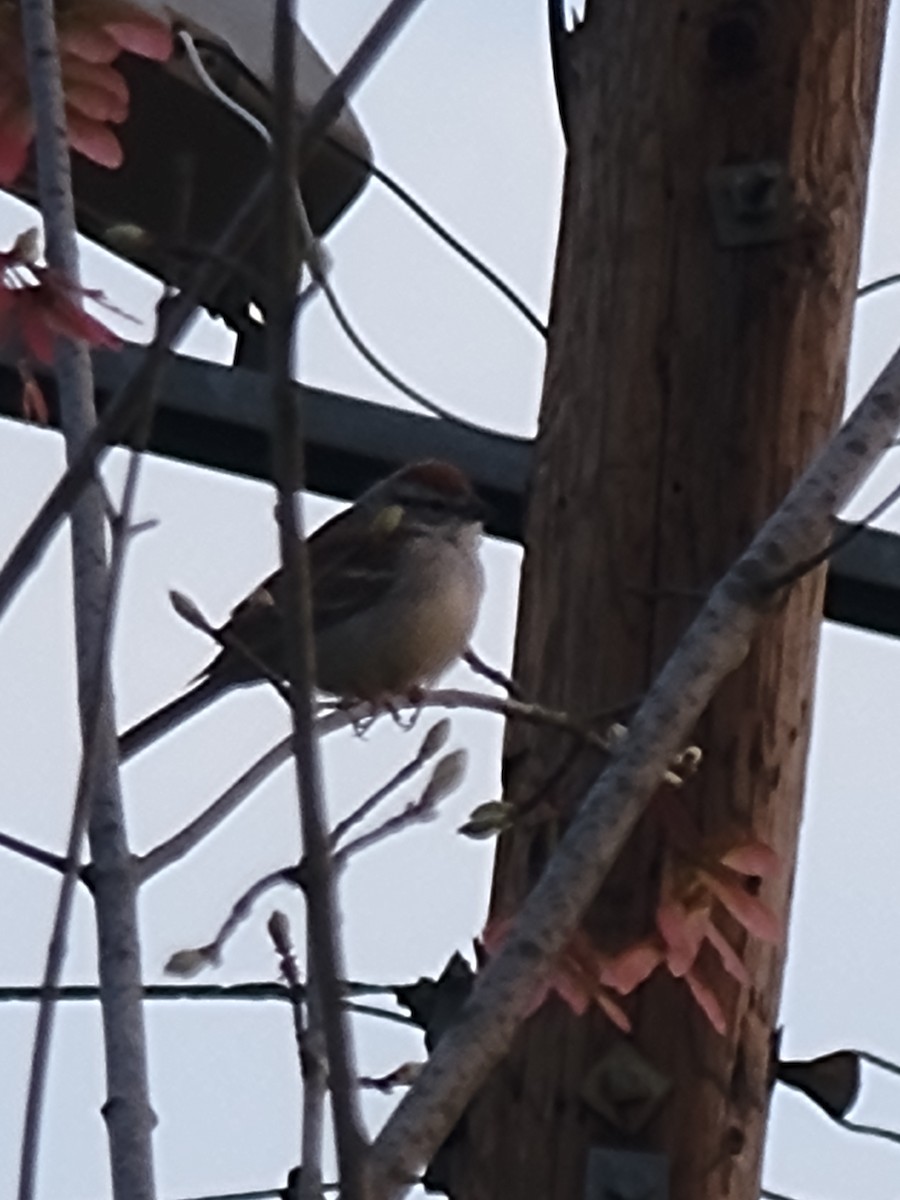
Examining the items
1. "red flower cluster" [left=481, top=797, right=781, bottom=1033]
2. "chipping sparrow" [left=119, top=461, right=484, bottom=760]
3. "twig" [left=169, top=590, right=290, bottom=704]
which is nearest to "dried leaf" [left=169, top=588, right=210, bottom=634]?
"twig" [left=169, top=590, right=290, bottom=704]

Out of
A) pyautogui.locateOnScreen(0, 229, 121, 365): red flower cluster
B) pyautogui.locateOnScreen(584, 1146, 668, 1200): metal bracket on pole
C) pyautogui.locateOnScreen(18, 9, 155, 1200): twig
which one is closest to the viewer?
pyautogui.locateOnScreen(18, 9, 155, 1200): twig

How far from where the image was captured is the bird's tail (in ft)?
9.57

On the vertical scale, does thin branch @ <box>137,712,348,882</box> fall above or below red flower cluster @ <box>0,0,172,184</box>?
below

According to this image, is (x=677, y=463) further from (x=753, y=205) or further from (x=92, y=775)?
(x=92, y=775)

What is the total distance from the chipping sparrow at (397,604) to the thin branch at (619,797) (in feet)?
6.58

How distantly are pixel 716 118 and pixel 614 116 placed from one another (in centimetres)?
15

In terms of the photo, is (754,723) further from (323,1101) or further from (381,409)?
(323,1101)

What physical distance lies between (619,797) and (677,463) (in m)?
1.28

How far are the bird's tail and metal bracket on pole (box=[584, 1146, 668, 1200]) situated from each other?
0.77 meters

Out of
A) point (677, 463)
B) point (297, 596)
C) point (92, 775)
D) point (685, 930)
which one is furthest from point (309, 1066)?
point (677, 463)

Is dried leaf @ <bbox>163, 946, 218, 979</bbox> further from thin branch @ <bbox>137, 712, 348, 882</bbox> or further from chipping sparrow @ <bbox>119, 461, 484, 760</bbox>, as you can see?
chipping sparrow @ <bbox>119, 461, 484, 760</bbox>

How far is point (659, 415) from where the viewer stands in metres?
3.34

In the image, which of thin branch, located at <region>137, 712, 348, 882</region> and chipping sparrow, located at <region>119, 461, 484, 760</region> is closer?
thin branch, located at <region>137, 712, 348, 882</region>

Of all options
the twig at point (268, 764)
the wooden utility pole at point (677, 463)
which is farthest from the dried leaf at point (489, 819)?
the wooden utility pole at point (677, 463)
